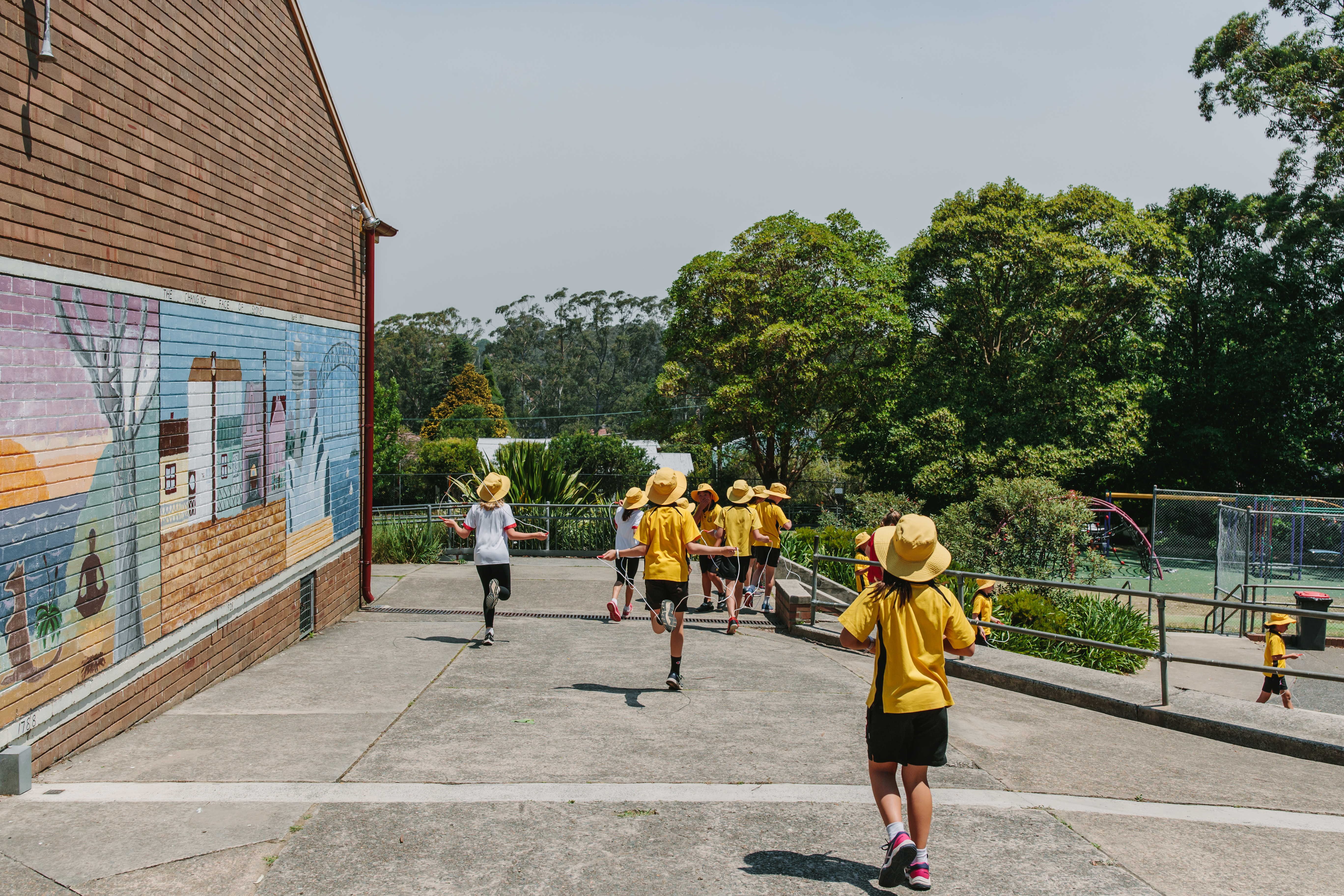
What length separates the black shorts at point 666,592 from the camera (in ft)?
25.2

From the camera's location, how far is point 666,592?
7.75 metres

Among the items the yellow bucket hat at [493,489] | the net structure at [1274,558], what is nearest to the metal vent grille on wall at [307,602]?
the yellow bucket hat at [493,489]

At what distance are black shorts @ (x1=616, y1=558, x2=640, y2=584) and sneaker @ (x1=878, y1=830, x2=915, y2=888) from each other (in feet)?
19.4

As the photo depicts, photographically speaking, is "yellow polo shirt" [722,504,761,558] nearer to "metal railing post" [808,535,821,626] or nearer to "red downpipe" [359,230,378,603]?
"metal railing post" [808,535,821,626]

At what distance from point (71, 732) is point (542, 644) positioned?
470 centimetres

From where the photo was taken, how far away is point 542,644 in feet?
32.2

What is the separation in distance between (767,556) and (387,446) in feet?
101

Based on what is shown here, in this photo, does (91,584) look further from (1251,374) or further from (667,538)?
(1251,374)

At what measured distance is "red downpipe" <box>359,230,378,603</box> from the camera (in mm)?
12414

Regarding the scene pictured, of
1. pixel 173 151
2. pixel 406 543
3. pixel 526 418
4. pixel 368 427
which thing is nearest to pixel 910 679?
pixel 173 151

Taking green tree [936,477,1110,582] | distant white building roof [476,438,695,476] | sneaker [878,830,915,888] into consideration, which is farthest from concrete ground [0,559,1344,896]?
distant white building roof [476,438,695,476]

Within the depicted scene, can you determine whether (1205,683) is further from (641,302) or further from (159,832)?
(641,302)

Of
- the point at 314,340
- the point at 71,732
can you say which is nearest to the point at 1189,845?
the point at 71,732

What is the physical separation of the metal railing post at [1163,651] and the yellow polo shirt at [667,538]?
3.50m
